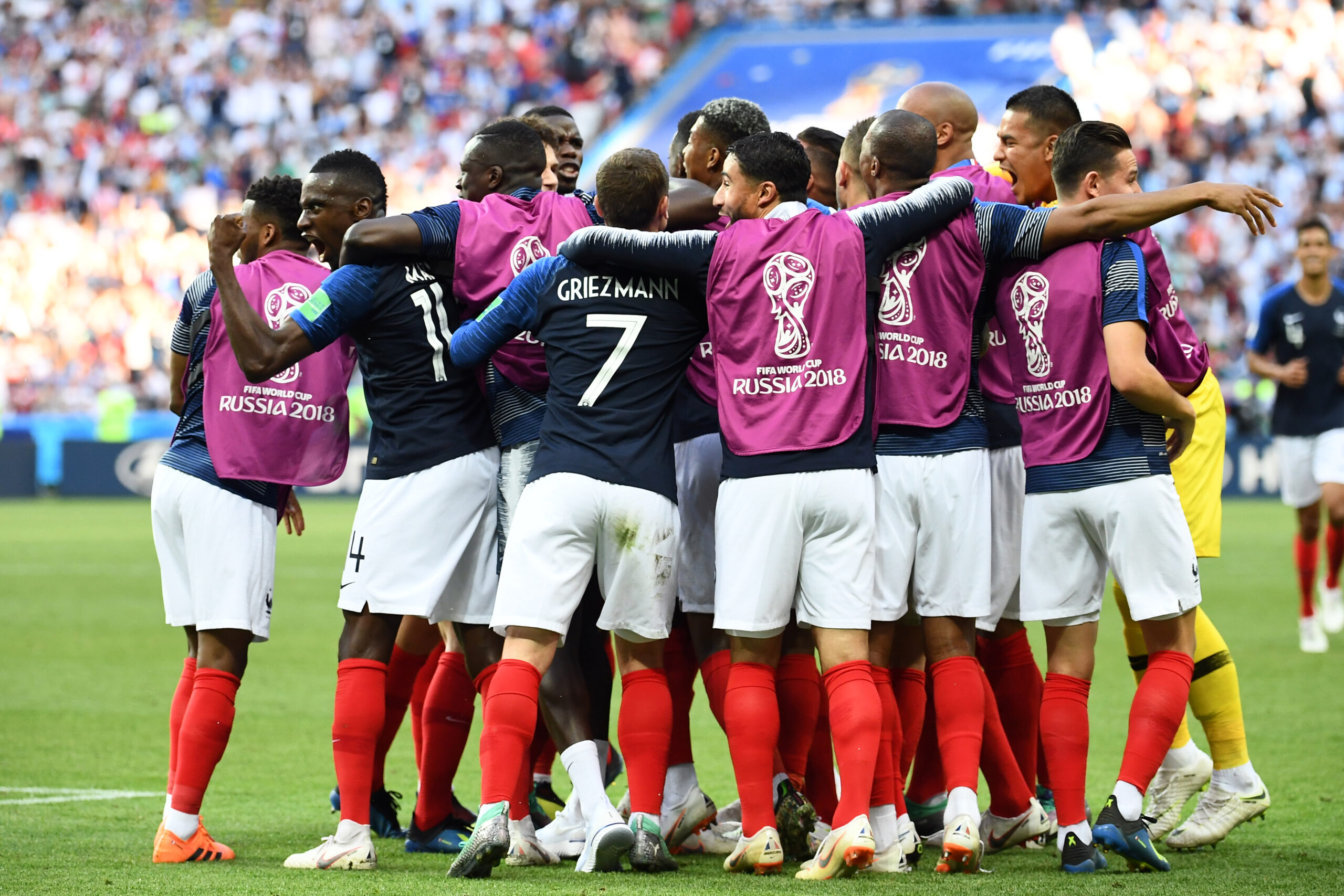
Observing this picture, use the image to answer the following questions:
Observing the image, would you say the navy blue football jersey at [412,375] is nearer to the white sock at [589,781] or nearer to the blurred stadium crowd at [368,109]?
the white sock at [589,781]

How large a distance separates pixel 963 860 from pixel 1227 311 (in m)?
23.1

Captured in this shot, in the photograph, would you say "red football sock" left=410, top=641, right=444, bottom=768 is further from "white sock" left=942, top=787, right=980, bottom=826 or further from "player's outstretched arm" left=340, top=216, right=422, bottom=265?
"white sock" left=942, top=787, right=980, bottom=826

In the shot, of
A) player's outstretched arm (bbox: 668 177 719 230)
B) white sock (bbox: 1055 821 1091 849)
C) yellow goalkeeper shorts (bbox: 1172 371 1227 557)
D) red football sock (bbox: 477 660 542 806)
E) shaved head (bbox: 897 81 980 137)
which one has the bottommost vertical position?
white sock (bbox: 1055 821 1091 849)

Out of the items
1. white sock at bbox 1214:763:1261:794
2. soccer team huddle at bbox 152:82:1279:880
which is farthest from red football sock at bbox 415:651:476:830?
→ white sock at bbox 1214:763:1261:794

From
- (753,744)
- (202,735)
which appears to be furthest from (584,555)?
(202,735)

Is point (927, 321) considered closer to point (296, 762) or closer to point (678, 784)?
point (678, 784)

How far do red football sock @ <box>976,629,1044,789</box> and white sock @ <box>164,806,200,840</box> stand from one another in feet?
8.94

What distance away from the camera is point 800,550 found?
4766 millimetres

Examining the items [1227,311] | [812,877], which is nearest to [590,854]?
[812,877]

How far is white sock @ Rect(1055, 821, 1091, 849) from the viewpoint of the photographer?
4746 mm

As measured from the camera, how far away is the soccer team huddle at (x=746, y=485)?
188 inches

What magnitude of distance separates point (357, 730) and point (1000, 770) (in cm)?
212

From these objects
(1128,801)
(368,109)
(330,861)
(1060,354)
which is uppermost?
(368,109)

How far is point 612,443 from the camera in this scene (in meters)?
4.86
